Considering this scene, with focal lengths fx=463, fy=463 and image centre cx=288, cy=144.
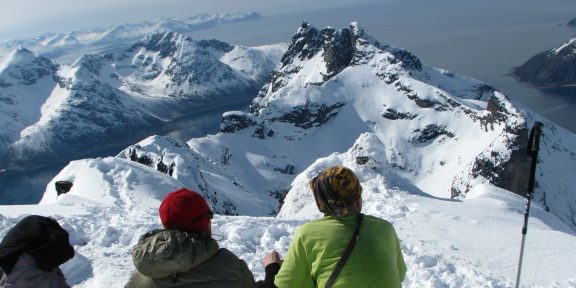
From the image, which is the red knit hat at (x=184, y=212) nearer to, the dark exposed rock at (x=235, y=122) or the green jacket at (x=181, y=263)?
the green jacket at (x=181, y=263)

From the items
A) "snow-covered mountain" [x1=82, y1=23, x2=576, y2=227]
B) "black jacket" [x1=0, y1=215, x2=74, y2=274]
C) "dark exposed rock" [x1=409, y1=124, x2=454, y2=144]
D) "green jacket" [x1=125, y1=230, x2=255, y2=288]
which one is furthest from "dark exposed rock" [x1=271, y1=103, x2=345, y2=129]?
"green jacket" [x1=125, y1=230, x2=255, y2=288]

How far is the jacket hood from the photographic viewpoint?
491cm

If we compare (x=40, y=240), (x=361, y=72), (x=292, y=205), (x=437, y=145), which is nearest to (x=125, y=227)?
(x=40, y=240)

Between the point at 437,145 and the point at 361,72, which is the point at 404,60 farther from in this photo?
the point at 437,145

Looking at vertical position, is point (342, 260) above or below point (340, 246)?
below

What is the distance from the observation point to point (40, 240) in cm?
593

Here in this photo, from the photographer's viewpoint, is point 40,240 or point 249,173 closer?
point 40,240

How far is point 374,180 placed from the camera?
25.4 meters

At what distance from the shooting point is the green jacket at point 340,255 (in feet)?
16.7

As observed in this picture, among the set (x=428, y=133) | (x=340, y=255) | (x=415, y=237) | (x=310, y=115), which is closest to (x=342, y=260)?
(x=340, y=255)

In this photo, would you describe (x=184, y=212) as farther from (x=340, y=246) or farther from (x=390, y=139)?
(x=390, y=139)

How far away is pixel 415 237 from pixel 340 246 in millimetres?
12350

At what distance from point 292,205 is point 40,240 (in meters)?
25.0

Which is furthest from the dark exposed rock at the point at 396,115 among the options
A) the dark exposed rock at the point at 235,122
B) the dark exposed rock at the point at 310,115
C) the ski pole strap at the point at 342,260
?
the ski pole strap at the point at 342,260
